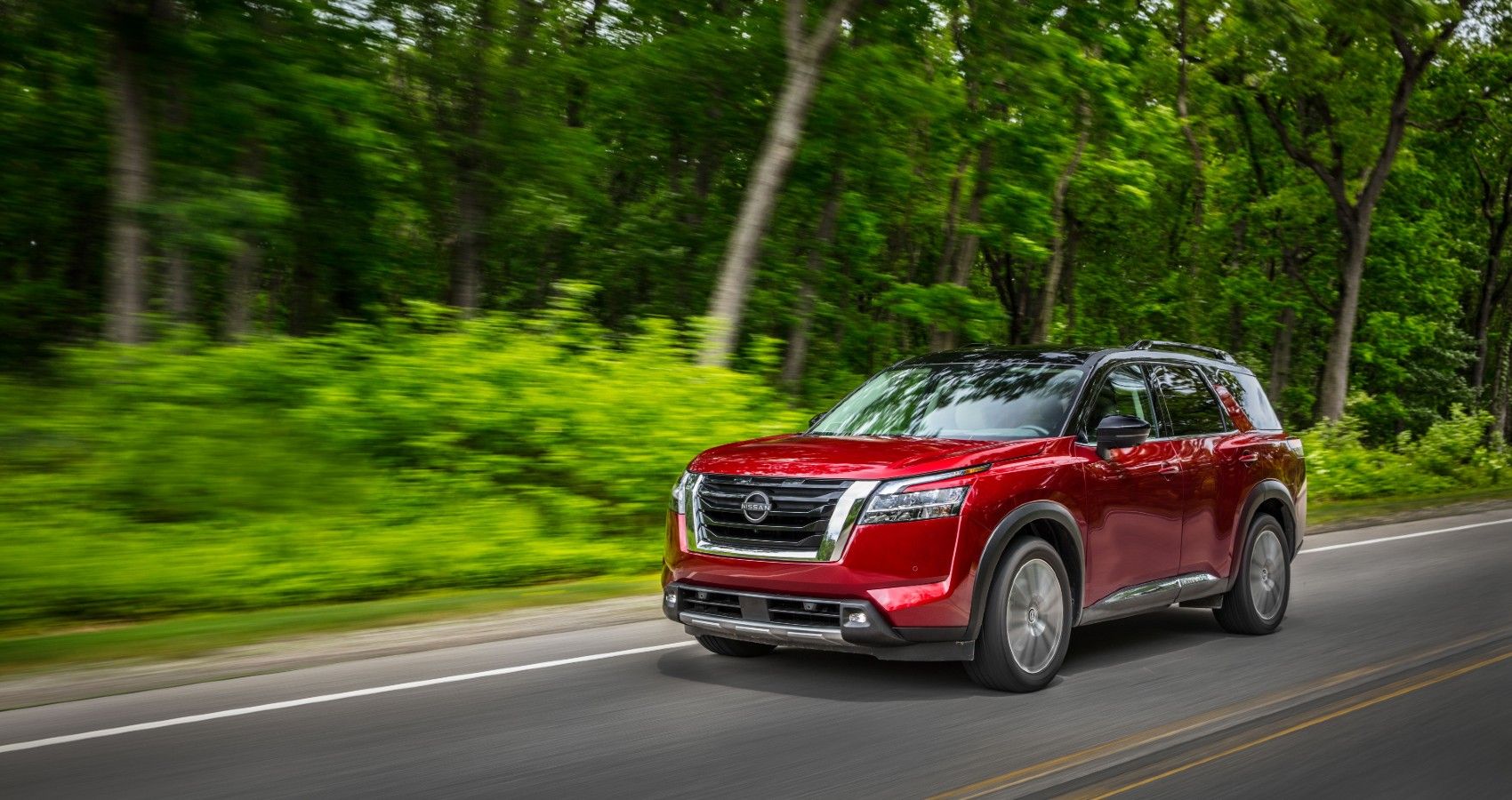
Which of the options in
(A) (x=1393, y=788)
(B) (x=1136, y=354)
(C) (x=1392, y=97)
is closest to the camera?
(A) (x=1393, y=788)

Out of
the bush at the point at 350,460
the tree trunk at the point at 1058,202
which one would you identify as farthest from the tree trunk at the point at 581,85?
the bush at the point at 350,460

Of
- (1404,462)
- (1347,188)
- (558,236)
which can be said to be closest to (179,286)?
(558,236)

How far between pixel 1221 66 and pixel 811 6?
1569 centimetres

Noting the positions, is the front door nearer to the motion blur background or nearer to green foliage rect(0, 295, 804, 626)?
the motion blur background

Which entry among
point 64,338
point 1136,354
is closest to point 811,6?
point 64,338

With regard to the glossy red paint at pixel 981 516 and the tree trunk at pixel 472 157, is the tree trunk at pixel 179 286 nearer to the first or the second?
the tree trunk at pixel 472 157

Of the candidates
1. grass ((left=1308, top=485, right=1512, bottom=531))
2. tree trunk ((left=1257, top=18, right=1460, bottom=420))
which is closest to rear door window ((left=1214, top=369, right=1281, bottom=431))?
grass ((left=1308, top=485, right=1512, bottom=531))

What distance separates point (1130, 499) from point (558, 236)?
56.9ft

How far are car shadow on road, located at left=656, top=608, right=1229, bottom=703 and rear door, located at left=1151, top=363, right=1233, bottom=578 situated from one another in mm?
624

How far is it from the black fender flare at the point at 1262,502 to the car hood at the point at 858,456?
2.34 meters

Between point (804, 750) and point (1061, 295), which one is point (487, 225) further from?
point (1061, 295)

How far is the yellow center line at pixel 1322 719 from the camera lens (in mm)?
5336

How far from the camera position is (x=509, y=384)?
13.0 m

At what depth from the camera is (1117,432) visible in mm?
7383
